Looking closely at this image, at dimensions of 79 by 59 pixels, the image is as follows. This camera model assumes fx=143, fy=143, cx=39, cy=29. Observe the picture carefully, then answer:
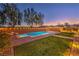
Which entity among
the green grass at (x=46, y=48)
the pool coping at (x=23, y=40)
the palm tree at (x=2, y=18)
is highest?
the palm tree at (x=2, y=18)

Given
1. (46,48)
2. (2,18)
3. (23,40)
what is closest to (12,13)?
(2,18)

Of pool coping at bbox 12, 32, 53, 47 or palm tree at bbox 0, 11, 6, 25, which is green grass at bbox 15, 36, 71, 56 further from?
palm tree at bbox 0, 11, 6, 25

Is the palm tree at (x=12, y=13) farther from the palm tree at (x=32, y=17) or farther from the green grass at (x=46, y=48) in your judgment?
the green grass at (x=46, y=48)

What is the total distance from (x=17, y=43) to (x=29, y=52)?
12cm

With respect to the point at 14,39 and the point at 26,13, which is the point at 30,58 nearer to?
the point at 14,39

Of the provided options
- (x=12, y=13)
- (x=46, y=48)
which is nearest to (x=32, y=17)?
(x=12, y=13)

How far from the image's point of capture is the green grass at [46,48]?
1.16 m

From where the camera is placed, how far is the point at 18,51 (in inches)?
45.8

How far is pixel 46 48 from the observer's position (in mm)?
1161

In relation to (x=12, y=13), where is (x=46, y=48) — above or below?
below

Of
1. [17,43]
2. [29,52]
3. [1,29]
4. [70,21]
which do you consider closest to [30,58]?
[29,52]

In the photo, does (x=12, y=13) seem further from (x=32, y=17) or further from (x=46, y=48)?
(x=46, y=48)

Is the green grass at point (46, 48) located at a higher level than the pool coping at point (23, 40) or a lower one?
lower

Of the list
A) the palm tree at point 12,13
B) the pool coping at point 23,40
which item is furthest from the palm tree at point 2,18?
the pool coping at point 23,40
